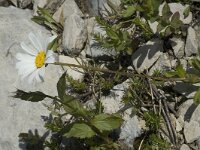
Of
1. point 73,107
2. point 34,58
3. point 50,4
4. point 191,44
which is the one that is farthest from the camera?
point 50,4

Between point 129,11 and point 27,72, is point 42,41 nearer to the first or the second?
point 27,72

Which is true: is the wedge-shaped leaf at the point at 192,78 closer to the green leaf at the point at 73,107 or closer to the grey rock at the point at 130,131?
the grey rock at the point at 130,131

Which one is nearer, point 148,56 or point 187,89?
point 187,89

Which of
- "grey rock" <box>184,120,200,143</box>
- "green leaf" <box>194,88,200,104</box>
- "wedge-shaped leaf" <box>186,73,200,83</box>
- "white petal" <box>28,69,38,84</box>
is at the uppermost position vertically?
"white petal" <box>28,69,38,84</box>

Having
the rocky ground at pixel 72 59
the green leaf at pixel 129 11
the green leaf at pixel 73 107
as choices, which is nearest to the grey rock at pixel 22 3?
the rocky ground at pixel 72 59

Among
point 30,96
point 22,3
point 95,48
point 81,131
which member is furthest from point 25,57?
point 22,3

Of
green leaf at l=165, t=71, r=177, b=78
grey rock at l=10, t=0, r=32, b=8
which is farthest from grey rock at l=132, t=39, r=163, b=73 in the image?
grey rock at l=10, t=0, r=32, b=8

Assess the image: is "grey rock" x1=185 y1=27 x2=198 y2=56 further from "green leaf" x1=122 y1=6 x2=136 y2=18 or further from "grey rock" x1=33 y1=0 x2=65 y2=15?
"grey rock" x1=33 y1=0 x2=65 y2=15
